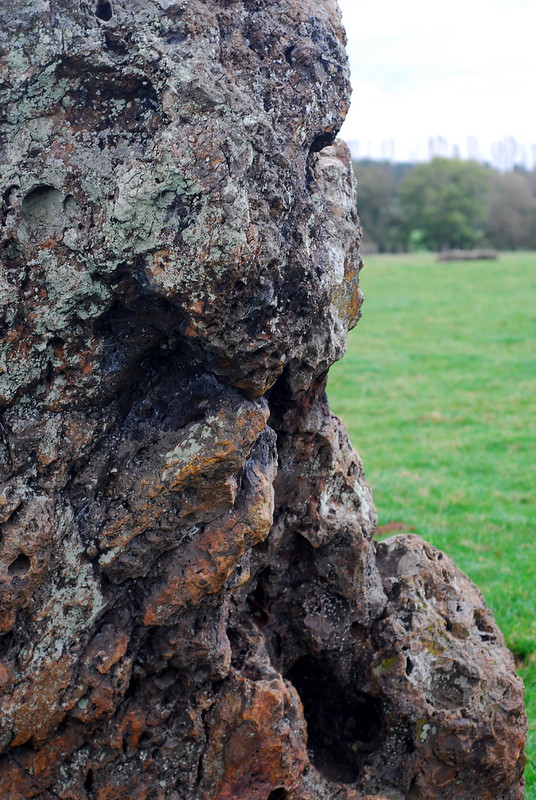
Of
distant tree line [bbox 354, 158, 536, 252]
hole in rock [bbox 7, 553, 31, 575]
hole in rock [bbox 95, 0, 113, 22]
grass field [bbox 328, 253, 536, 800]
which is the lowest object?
grass field [bbox 328, 253, 536, 800]

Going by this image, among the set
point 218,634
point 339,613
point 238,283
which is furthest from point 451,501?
point 238,283

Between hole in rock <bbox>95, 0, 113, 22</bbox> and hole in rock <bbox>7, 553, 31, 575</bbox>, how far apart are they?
212 centimetres

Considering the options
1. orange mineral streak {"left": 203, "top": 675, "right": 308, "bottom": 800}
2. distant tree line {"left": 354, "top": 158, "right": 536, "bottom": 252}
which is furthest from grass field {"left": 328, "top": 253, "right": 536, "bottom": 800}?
distant tree line {"left": 354, "top": 158, "right": 536, "bottom": 252}

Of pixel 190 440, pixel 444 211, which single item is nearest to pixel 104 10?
pixel 190 440

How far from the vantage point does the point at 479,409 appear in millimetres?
13781

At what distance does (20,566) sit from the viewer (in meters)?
3.20

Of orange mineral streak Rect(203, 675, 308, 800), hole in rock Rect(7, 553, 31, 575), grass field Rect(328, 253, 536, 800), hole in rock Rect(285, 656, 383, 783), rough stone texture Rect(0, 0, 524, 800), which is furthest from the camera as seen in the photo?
grass field Rect(328, 253, 536, 800)

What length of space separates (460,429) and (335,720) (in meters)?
8.70

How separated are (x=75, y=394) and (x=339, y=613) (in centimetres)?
202

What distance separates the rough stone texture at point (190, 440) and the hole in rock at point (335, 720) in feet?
0.12

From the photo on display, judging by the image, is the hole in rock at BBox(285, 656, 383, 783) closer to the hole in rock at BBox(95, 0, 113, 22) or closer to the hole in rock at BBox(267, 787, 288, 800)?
the hole in rock at BBox(267, 787, 288, 800)

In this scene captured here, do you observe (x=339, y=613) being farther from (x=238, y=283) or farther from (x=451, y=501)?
(x=451, y=501)

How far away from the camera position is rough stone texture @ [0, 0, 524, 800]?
9.70ft

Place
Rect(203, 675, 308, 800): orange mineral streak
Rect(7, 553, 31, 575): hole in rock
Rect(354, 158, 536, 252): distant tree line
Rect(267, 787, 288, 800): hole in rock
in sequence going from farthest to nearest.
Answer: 1. Rect(354, 158, 536, 252): distant tree line
2. Rect(267, 787, 288, 800): hole in rock
3. Rect(203, 675, 308, 800): orange mineral streak
4. Rect(7, 553, 31, 575): hole in rock
